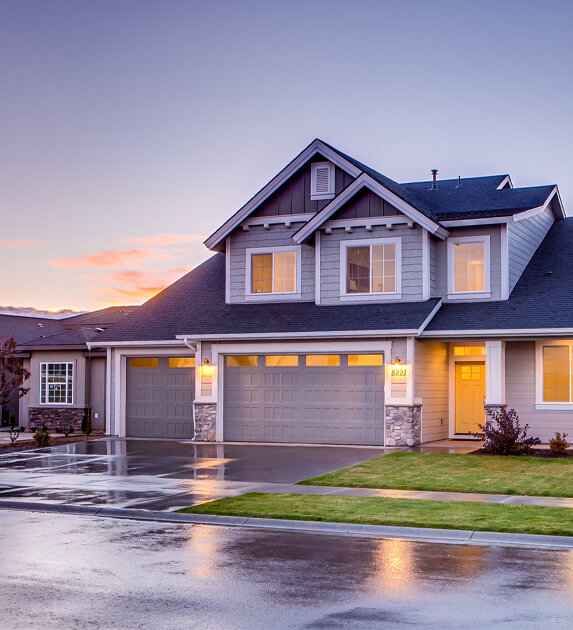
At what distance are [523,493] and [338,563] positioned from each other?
236 inches

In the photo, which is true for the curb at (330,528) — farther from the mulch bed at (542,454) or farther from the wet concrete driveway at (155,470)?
the mulch bed at (542,454)

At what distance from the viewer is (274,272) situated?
26812 millimetres

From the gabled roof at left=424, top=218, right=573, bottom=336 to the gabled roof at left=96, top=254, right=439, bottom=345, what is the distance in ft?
2.35

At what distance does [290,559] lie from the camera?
9.88 metres

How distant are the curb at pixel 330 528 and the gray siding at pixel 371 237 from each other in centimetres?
1312

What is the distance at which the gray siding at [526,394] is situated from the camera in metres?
23.0

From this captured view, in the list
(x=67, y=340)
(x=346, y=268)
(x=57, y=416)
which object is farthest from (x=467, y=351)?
(x=57, y=416)

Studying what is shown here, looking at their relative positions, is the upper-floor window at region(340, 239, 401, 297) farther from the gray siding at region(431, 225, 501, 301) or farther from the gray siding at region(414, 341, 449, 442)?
the gray siding at region(414, 341, 449, 442)

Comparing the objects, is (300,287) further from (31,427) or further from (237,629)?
(237,629)

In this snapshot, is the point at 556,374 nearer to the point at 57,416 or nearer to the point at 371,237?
the point at 371,237

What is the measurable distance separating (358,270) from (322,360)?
308 centimetres

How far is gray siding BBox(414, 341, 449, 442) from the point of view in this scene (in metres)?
23.5

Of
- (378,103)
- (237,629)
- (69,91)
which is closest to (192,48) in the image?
(69,91)

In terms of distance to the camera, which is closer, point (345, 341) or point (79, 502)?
point (79, 502)
